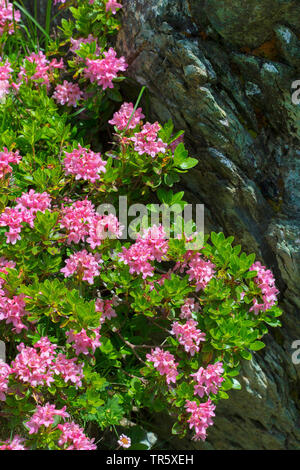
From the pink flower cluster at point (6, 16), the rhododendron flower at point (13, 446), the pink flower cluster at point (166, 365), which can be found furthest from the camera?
the pink flower cluster at point (6, 16)

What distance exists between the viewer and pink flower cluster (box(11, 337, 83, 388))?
8.27ft

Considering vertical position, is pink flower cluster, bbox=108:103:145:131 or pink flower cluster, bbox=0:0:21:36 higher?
pink flower cluster, bbox=0:0:21:36

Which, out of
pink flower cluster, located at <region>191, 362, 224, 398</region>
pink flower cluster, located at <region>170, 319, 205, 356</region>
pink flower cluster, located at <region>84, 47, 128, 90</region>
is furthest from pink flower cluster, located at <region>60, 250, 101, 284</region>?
pink flower cluster, located at <region>84, 47, 128, 90</region>

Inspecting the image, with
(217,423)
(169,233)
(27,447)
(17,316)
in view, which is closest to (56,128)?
(169,233)

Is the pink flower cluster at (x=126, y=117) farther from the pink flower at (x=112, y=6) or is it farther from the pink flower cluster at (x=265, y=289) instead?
the pink flower cluster at (x=265, y=289)

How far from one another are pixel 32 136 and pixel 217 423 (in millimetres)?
2060

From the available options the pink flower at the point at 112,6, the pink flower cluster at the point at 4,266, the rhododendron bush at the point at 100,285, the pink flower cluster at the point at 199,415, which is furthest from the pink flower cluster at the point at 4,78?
the pink flower cluster at the point at 199,415

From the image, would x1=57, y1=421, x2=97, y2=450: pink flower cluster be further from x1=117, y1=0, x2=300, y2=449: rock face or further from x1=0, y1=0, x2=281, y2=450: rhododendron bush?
x1=117, y1=0, x2=300, y2=449: rock face

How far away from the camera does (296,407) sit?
3369 mm

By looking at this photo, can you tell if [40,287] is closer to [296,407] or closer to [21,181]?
[21,181]

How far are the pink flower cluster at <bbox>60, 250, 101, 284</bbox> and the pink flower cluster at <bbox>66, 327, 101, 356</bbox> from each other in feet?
0.86

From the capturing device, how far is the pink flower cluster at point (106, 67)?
126 inches

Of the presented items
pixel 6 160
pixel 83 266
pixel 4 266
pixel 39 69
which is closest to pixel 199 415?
pixel 83 266

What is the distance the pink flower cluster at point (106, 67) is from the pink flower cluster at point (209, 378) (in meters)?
1.66
